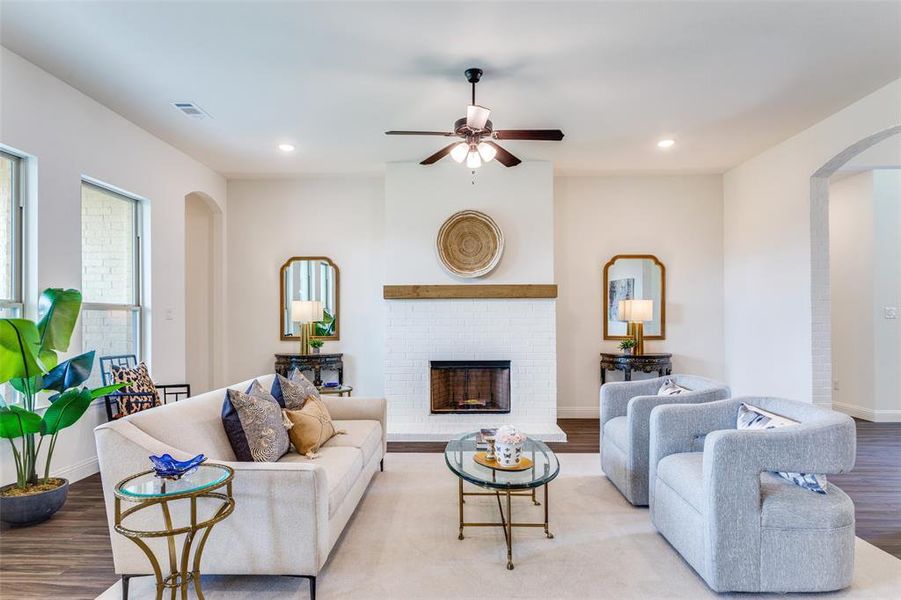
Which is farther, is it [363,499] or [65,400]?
[363,499]

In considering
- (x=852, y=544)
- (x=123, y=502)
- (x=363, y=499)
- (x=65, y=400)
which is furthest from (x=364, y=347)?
(x=852, y=544)

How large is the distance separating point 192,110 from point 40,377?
2258 mm

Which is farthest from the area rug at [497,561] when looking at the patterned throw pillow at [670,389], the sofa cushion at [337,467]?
the patterned throw pillow at [670,389]

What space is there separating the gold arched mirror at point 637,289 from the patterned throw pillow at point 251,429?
4.39 metres

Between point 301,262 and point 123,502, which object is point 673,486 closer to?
point 123,502

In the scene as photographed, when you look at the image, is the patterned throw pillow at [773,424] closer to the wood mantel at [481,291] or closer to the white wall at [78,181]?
the wood mantel at [481,291]

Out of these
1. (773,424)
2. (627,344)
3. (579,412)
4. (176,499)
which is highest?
(627,344)

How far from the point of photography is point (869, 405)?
5.58 metres

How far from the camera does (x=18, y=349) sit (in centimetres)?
284

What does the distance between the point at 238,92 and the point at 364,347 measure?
319 centimetres

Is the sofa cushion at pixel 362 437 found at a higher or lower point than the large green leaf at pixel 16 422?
lower

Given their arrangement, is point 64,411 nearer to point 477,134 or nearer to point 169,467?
point 169,467

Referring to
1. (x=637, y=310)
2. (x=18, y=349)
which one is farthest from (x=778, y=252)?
(x=18, y=349)

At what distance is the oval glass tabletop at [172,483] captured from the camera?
176 centimetres
